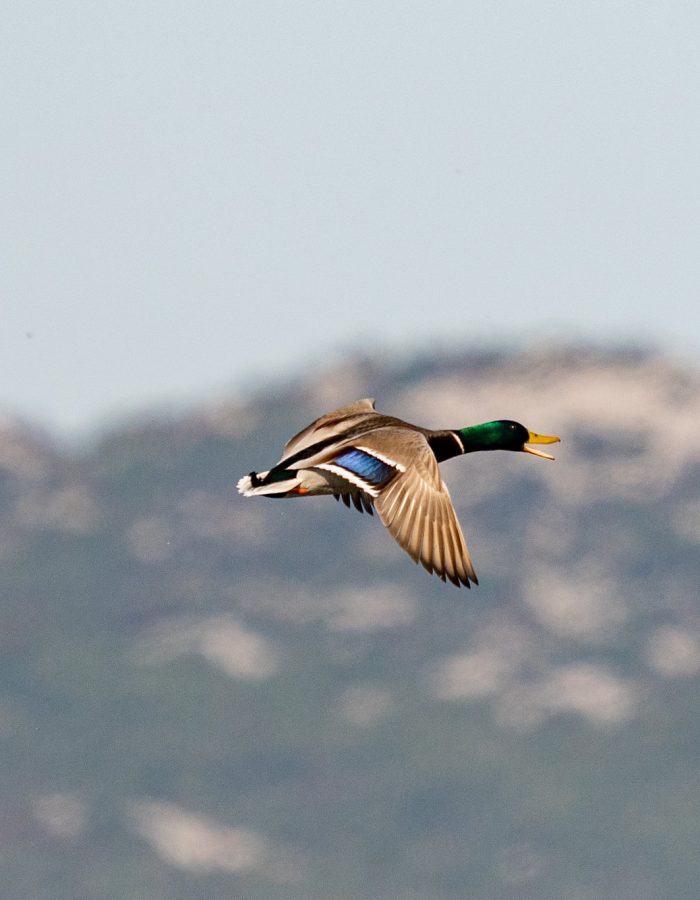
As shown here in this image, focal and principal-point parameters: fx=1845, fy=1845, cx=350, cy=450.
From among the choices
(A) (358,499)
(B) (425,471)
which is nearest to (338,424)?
(A) (358,499)

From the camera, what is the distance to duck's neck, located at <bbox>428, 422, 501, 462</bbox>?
23.0 metres

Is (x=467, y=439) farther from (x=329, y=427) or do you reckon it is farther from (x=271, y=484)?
(x=271, y=484)

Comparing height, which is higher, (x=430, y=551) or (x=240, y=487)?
(x=240, y=487)

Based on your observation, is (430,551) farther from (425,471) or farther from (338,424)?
(338,424)

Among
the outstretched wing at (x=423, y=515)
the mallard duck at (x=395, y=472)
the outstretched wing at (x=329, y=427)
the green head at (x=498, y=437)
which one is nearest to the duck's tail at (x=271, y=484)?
the mallard duck at (x=395, y=472)

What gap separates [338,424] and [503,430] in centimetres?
216

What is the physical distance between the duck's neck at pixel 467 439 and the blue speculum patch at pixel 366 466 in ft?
6.79

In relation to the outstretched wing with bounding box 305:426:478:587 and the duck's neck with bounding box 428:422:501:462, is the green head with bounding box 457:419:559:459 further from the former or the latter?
the outstretched wing with bounding box 305:426:478:587

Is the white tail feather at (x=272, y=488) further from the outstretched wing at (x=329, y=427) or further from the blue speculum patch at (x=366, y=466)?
the blue speculum patch at (x=366, y=466)

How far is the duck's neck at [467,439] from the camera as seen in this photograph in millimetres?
22953

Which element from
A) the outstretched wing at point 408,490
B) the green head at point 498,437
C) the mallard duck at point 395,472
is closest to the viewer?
the outstretched wing at point 408,490

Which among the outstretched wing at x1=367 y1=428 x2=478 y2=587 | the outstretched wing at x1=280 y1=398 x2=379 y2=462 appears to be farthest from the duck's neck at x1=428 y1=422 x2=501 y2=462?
the outstretched wing at x1=367 y1=428 x2=478 y2=587

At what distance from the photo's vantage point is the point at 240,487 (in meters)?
22.4

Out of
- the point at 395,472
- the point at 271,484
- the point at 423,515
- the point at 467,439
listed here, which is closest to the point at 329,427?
the point at 271,484
